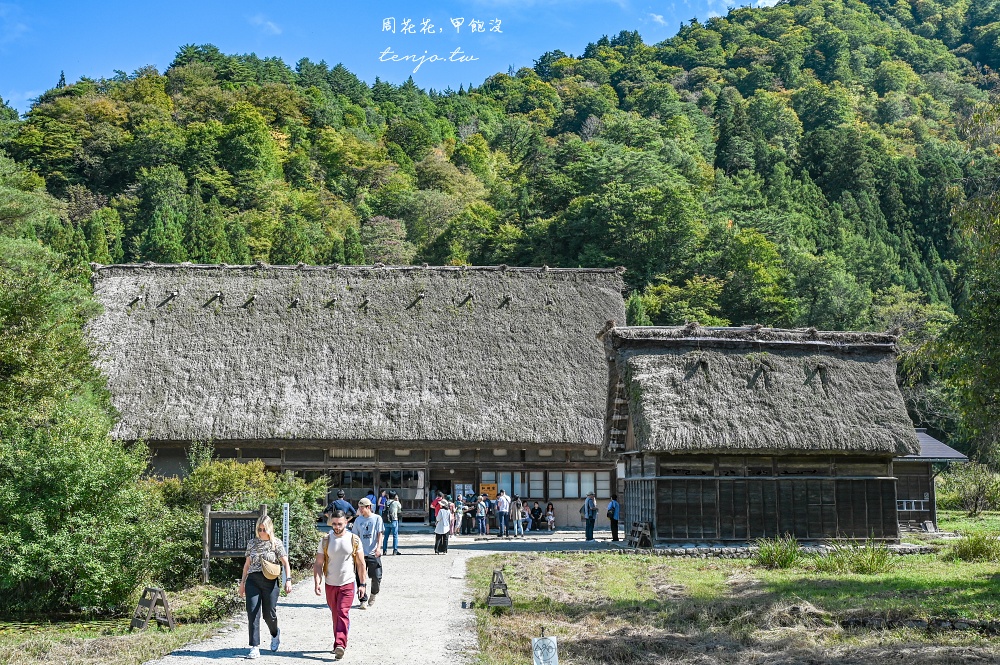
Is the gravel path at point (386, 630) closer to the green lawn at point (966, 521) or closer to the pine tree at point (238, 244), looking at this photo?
the green lawn at point (966, 521)

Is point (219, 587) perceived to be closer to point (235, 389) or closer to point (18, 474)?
point (18, 474)

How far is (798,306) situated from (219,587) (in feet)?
152

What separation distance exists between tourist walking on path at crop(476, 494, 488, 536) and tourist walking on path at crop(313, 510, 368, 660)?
18.7 m

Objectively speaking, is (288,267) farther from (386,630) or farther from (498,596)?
(386,630)

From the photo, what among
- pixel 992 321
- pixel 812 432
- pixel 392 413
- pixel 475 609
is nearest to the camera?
pixel 475 609

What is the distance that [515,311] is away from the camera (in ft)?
123

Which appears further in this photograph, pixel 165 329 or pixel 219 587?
pixel 165 329

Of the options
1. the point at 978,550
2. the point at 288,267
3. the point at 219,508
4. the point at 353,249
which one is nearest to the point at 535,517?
the point at 288,267

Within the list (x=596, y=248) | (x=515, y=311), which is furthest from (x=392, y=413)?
(x=596, y=248)

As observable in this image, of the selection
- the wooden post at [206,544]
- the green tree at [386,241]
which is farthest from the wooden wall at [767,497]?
the green tree at [386,241]

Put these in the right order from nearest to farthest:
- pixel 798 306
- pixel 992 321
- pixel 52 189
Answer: pixel 992 321
pixel 798 306
pixel 52 189

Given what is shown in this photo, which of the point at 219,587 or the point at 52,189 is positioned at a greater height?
the point at 52,189

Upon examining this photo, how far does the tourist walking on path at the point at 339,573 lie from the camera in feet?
36.3

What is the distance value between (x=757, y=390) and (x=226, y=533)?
15.1 meters
